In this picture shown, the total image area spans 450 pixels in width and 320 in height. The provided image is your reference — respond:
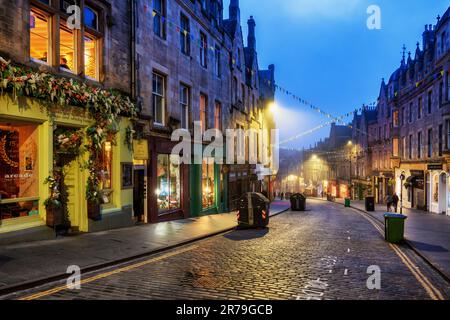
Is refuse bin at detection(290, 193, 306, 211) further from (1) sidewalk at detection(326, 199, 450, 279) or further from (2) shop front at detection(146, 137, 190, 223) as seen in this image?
(2) shop front at detection(146, 137, 190, 223)

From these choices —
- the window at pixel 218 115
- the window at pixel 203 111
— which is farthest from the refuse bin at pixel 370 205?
the window at pixel 203 111

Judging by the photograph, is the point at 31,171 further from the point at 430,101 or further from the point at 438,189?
the point at 430,101

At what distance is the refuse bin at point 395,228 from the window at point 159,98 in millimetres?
10665

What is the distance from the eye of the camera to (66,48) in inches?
496

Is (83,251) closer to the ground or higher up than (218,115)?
closer to the ground

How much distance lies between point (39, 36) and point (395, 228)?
13764 mm

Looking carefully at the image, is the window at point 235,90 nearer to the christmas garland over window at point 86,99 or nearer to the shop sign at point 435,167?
the christmas garland over window at point 86,99

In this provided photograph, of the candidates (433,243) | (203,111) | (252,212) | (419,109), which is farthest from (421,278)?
(419,109)

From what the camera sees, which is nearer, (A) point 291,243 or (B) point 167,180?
(A) point 291,243
